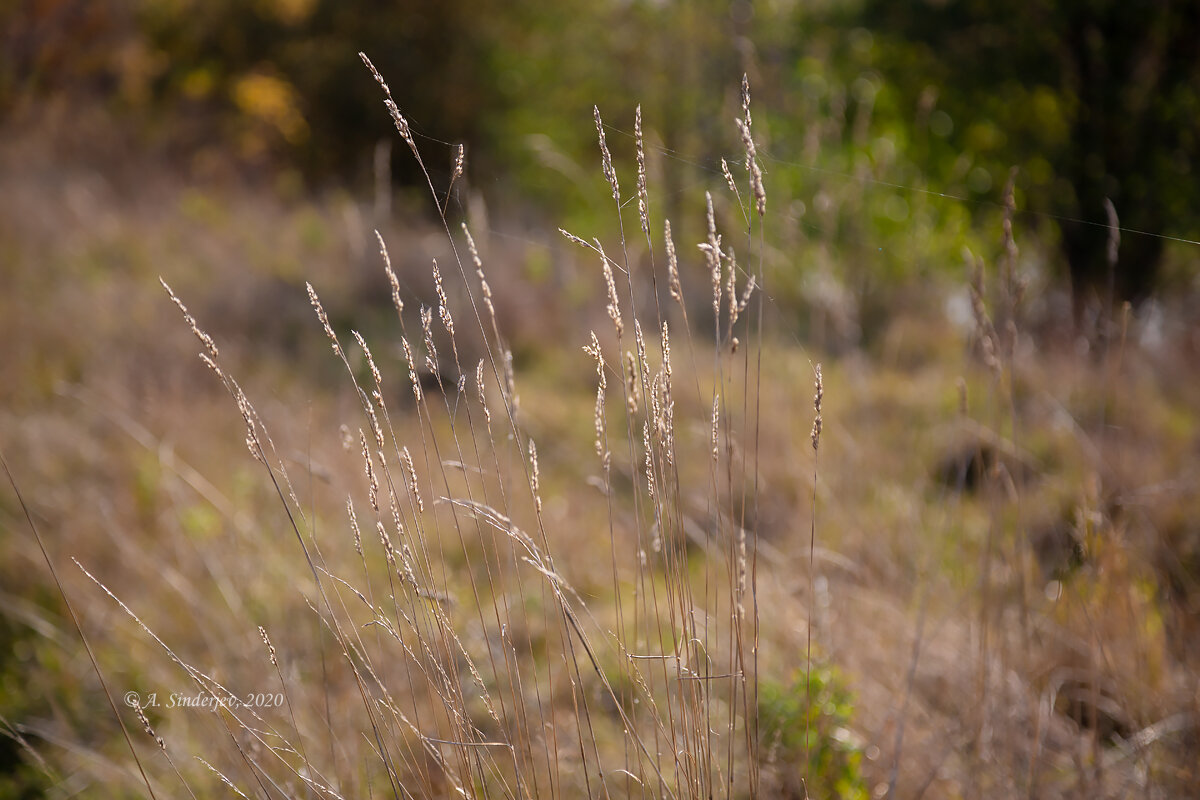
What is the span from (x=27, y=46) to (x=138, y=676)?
8811 millimetres

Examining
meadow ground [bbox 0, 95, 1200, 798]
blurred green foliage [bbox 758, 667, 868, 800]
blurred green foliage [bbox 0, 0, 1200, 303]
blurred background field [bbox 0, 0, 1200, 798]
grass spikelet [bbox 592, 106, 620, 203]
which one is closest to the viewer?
grass spikelet [bbox 592, 106, 620, 203]

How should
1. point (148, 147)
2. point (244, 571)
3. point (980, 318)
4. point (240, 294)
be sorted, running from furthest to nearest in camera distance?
point (148, 147)
point (240, 294)
point (244, 571)
point (980, 318)

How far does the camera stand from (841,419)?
4070 mm

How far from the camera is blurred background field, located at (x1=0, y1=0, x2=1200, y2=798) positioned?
181 centimetres

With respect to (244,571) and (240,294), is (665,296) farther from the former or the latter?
(244,571)

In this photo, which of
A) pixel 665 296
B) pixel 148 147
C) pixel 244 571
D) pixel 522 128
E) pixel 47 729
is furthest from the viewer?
pixel 522 128

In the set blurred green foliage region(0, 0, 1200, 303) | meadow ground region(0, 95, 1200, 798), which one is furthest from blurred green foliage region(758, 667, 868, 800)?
blurred green foliage region(0, 0, 1200, 303)

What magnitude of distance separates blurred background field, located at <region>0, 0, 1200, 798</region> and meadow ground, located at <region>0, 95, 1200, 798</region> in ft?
0.09

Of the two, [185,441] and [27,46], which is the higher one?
[27,46]

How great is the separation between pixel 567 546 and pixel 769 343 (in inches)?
82.1

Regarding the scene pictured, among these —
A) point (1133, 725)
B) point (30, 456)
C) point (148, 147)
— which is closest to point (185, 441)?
point (30, 456)

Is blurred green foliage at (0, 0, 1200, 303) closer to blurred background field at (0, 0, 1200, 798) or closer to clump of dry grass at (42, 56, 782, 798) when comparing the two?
blurred background field at (0, 0, 1200, 798)

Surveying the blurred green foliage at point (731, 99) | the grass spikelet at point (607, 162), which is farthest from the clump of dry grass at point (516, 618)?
the blurred green foliage at point (731, 99)

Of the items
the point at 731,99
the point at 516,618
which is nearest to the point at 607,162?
the point at 516,618
